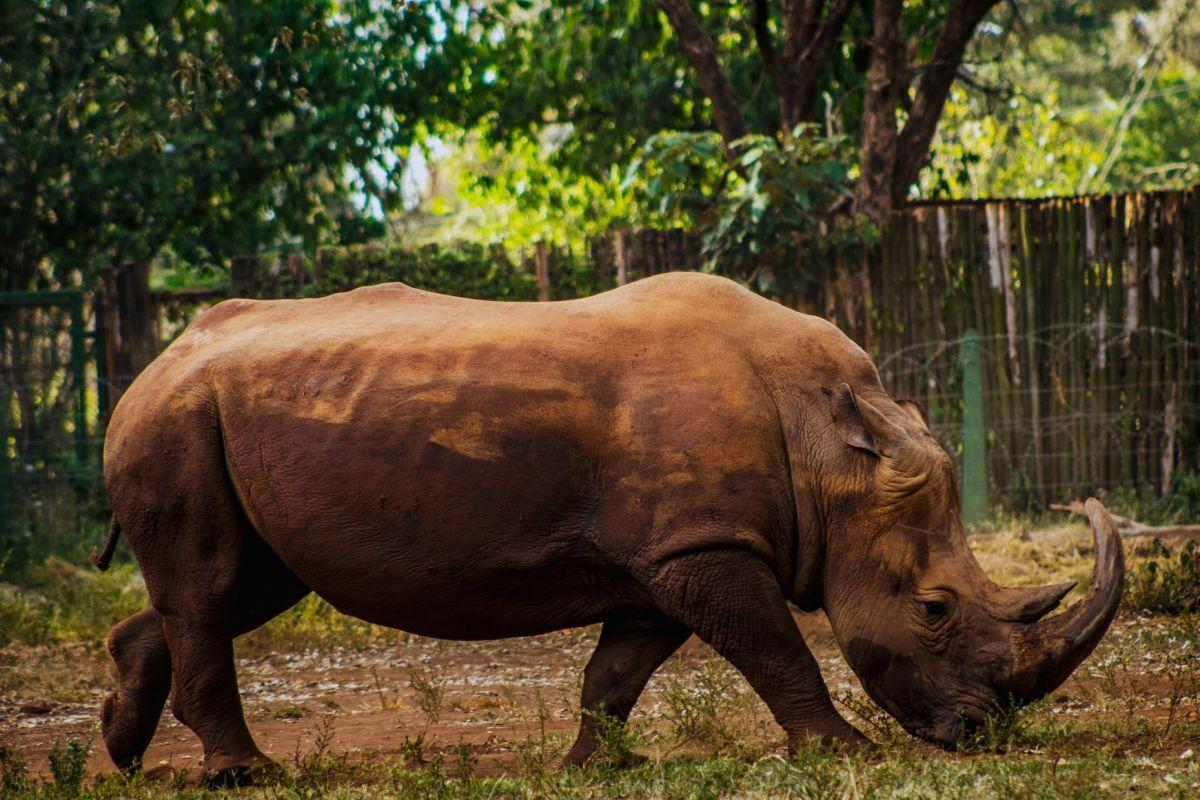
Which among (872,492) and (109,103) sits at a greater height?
(109,103)

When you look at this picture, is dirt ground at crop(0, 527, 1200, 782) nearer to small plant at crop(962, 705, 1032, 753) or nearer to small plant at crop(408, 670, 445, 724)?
small plant at crop(408, 670, 445, 724)

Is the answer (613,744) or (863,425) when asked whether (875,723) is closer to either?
(613,744)

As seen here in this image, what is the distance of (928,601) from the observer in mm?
4840

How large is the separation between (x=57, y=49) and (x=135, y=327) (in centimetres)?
374

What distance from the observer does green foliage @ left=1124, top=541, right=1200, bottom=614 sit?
7508 millimetres

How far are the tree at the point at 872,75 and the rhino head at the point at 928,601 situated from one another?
6.55m

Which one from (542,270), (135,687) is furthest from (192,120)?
(135,687)

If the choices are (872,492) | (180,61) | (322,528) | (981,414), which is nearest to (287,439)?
(322,528)

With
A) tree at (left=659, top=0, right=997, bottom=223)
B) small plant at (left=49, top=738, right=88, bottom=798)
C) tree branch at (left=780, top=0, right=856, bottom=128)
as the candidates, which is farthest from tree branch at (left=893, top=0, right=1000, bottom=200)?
small plant at (left=49, top=738, right=88, bottom=798)

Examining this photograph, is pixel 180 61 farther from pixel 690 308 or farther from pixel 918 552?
pixel 918 552

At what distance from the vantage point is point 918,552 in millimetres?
4934

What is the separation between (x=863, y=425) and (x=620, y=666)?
1243 mm

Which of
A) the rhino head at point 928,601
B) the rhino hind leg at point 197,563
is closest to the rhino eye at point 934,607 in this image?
the rhino head at point 928,601

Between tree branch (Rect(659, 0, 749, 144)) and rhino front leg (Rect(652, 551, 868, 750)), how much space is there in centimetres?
819
